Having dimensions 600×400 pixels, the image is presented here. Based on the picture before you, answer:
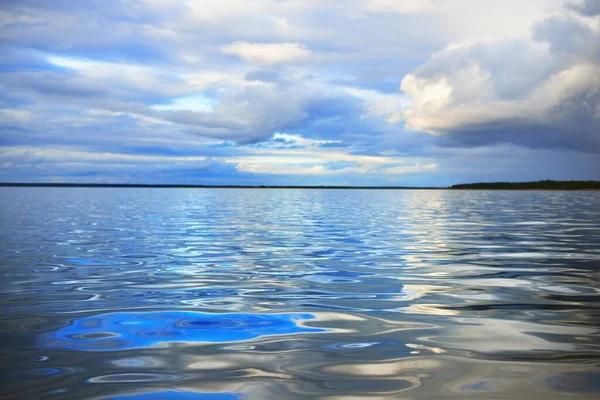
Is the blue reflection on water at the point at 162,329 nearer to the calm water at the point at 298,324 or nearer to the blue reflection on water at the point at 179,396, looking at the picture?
the calm water at the point at 298,324

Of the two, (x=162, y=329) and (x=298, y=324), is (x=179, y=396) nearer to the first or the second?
(x=162, y=329)

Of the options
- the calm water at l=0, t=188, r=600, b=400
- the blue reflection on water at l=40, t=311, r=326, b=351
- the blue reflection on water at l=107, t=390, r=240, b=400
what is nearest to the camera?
the blue reflection on water at l=107, t=390, r=240, b=400

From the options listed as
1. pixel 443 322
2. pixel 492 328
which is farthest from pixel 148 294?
pixel 492 328

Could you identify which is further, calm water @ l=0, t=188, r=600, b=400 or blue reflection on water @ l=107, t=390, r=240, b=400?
calm water @ l=0, t=188, r=600, b=400

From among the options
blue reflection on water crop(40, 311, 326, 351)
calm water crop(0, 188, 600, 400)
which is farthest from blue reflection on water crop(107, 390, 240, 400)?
blue reflection on water crop(40, 311, 326, 351)

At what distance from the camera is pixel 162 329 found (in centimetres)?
784

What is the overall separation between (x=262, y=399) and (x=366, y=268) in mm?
8972

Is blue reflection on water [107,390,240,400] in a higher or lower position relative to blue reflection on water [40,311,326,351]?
higher

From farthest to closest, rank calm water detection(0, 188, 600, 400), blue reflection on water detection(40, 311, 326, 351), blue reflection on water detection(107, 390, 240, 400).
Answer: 1. blue reflection on water detection(40, 311, 326, 351)
2. calm water detection(0, 188, 600, 400)
3. blue reflection on water detection(107, 390, 240, 400)

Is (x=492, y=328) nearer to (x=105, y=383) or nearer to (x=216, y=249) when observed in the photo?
(x=105, y=383)

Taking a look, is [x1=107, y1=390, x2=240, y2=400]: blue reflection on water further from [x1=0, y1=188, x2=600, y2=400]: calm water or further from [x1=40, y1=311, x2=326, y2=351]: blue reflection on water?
[x1=40, y1=311, x2=326, y2=351]: blue reflection on water

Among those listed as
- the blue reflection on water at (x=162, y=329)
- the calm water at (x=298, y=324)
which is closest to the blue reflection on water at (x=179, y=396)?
the calm water at (x=298, y=324)

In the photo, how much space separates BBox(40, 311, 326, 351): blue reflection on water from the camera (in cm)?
718

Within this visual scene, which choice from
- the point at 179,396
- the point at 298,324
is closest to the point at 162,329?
the point at 298,324
